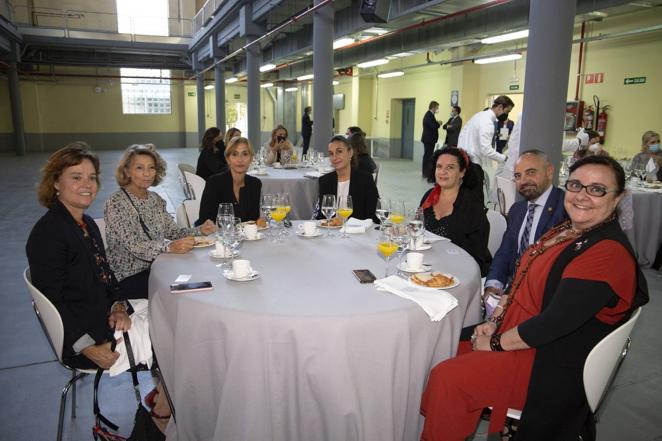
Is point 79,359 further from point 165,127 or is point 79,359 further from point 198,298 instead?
point 165,127

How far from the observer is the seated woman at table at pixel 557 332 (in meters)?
1.72

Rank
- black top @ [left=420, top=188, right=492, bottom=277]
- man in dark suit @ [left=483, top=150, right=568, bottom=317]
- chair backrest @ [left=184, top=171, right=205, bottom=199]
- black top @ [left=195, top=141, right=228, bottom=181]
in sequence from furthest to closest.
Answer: black top @ [left=195, top=141, right=228, bottom=181] → chair backrest @ [left=184, top=171, right=205, bottom=199] → black top @ [left=420, top=188, right=492, bottom=277] → man in dark suit @ [left=483, top=150, right=568, bottom=317]

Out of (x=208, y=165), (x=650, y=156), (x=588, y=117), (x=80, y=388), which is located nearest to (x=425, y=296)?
(x=80, y=388)

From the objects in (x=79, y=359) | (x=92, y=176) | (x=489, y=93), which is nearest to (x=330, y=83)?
(x=489, y=93)

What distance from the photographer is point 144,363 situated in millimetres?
2277

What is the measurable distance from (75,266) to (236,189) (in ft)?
6.03

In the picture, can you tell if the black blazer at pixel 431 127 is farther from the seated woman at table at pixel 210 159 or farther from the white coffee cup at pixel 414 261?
the white coffee cup at pixel 414 261

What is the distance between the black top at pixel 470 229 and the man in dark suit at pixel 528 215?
16cm

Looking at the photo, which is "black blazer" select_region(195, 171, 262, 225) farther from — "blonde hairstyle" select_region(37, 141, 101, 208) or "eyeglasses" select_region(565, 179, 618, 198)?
"eyeglasses" select_region(565, 179, 618, 198)

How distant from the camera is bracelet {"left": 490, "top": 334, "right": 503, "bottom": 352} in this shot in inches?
76.5

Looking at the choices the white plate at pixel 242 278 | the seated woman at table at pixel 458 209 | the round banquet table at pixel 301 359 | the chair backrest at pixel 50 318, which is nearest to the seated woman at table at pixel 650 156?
the seated woman at table at pixel 458 209

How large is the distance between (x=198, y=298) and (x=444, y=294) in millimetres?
1012

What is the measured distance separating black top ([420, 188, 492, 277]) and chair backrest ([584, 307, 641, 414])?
1.30m

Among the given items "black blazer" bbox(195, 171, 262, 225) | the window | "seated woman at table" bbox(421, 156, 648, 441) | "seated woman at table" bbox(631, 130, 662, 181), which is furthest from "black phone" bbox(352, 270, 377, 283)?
the window
